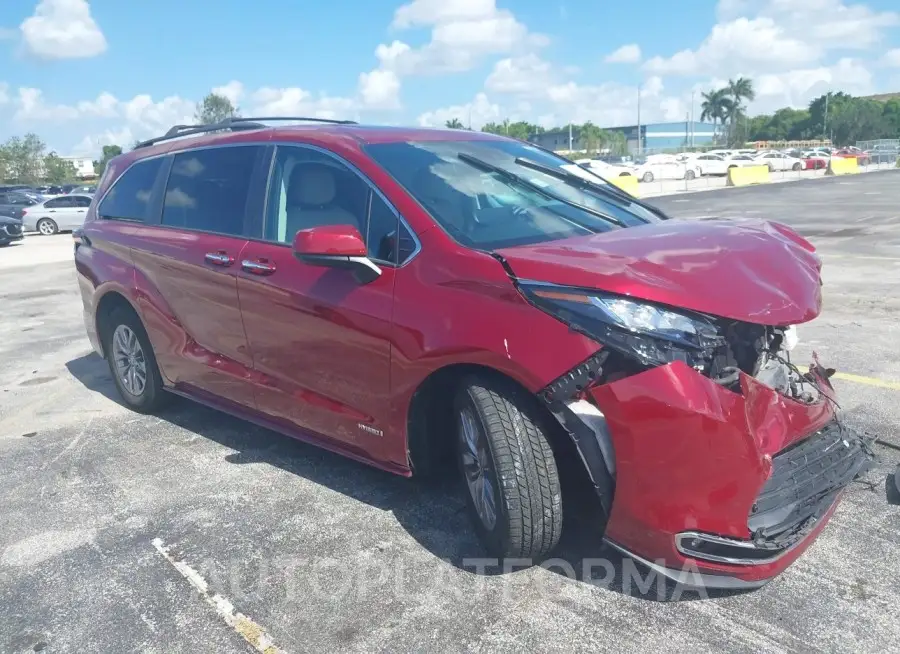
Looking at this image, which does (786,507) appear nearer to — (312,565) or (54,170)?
(312,565)

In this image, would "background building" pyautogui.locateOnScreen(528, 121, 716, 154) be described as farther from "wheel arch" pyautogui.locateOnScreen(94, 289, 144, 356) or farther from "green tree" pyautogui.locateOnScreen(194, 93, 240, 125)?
"wheel arch" pyautogui.locateOnScreen(94, 289, 144, 356)

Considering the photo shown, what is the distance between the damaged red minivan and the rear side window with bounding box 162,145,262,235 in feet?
0.06

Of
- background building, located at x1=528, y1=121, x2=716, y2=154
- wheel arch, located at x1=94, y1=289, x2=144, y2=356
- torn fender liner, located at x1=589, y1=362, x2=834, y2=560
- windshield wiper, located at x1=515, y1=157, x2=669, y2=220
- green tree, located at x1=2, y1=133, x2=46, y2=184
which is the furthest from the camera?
background building, located at x1=528, y1=121, x2=716, y2=154

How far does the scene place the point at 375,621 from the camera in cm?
290

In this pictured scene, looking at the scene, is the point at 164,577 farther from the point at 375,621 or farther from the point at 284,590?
the point at 375,621

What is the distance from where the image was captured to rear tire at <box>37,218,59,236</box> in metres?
27.7

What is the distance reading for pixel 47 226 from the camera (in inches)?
1095

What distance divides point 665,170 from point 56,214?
3202 centimetres

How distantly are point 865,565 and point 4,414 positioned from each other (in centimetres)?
565

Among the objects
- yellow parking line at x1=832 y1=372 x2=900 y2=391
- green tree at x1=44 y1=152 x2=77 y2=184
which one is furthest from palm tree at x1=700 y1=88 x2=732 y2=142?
yellow parking line at x1=832 y1=372 x2=900 y2=391

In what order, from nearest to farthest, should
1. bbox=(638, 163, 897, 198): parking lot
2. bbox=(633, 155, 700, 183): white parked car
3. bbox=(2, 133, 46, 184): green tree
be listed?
bbox=(638, 163, 897, 198): parking lot, bbox=(633, 155, 700, 183): white parked car, bbox=(2, 133, 46, 184): green tree

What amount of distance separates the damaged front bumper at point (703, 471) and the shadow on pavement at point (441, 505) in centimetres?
27

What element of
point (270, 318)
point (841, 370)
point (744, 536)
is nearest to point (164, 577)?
point (270, 318)

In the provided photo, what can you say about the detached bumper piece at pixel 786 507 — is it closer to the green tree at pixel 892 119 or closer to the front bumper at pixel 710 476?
the front bumper at pixel 710 476
